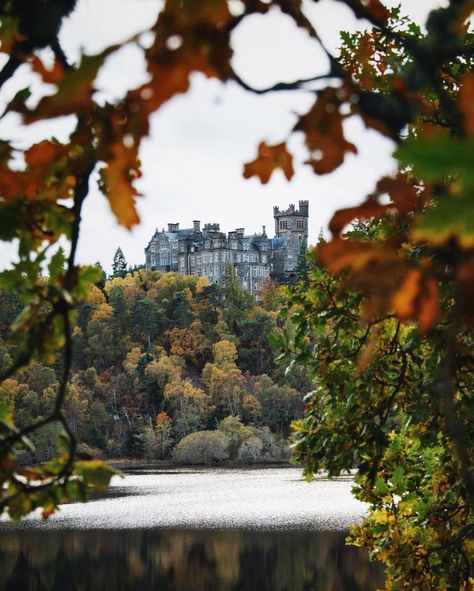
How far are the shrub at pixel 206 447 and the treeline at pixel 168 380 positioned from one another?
0.06m

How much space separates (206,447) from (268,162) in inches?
2211

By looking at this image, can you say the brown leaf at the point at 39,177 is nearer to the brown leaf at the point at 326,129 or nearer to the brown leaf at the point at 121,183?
the brown leaf at the point at 121,183

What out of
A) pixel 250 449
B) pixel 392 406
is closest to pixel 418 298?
pixel 392 406

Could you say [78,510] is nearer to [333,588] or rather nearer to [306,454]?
[333,588]

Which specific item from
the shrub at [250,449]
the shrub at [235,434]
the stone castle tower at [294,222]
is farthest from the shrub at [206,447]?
the stone castle tower at [294,222]

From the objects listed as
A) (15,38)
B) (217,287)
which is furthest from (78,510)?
(217,287)

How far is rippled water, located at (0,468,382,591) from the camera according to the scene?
73.3 ft

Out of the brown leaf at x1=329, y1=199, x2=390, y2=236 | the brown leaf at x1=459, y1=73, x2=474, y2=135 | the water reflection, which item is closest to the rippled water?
the water reflection

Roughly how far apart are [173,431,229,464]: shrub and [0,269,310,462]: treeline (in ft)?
0.19

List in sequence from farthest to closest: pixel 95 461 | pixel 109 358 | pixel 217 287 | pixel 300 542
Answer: pixel 217 287
pixel 109 358
pixel 300 542
pixel 95 461

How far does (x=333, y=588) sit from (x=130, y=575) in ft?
16.6

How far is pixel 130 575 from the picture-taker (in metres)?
23.0

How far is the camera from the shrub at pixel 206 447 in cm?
5675

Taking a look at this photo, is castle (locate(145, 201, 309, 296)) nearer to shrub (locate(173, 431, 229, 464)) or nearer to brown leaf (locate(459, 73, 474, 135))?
shrub (locate(173, 431, 229, 464))
